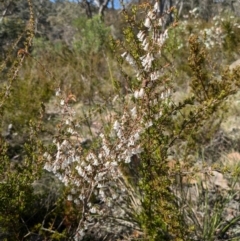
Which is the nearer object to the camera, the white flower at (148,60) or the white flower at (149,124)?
the white flower at (148,60)

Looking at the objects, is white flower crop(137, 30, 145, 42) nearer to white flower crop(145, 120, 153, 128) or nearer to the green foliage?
white flower crop(145, 120, 153, 128)

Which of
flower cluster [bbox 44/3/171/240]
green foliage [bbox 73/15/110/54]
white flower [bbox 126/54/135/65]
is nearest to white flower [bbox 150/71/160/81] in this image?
flower cluster [bbox 44/3/171/240]

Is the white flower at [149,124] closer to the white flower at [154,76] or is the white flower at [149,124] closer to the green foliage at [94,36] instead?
the white flower at [154,76]

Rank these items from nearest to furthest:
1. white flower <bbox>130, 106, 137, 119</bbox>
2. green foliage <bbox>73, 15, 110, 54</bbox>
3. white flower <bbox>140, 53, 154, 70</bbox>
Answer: white flower <bbox>140, 53, 154, 70</bbox>, white flower <bbox>130, 106, 137, 119</bbox>, green foliage <bbox>73, 15, 110, 54</bbox>

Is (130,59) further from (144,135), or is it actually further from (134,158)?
(134,158)

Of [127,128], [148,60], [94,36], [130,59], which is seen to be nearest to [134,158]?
[127,128]

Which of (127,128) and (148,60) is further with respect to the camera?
(127,128)

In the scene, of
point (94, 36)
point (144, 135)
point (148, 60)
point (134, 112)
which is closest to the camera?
point (148, 60)

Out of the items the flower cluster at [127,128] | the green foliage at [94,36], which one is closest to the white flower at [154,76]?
the flower cluster at [127,128]

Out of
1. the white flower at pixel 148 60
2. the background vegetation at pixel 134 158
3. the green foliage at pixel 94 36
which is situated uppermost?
the green foliage at pixel 94 36

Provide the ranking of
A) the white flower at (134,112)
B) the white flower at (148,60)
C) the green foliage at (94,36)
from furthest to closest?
1. the green foliage at (94,36)
2. the white flower at (134,112)
3. the white flower at (148,60)

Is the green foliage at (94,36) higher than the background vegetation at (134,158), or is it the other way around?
the green foliage at (94,36)

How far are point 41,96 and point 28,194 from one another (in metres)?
3.50

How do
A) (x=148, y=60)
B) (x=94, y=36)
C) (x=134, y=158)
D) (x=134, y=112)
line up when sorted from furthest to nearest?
(x=94, y=36) < (x=134, y=158) < (x=134, y=112) < (x=148, y=60)
